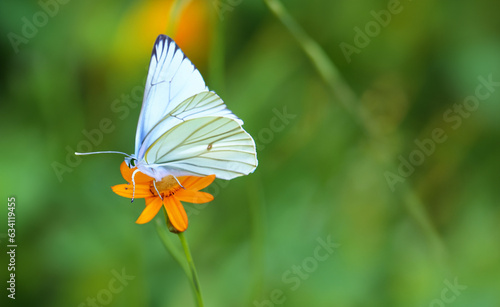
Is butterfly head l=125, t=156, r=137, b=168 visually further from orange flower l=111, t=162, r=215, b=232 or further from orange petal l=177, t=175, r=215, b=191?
orange petal l=177, t=175, r=215, b=191

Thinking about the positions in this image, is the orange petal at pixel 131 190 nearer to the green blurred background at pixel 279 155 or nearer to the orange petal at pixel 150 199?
the orange petal at pixel 150 199

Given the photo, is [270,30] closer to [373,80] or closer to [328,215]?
[373,80]

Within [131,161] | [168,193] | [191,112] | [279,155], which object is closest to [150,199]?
[168,193]

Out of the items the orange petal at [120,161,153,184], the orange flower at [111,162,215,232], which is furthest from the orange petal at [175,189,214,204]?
the orange petal at [120,161,153,184]

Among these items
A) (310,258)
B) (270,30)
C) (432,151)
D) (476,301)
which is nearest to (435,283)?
(476,301)

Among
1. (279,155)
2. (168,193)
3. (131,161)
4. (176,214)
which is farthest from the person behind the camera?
(279,155)

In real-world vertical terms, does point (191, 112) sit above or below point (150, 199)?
above

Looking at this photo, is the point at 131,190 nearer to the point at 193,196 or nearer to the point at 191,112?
the point at 193,196
